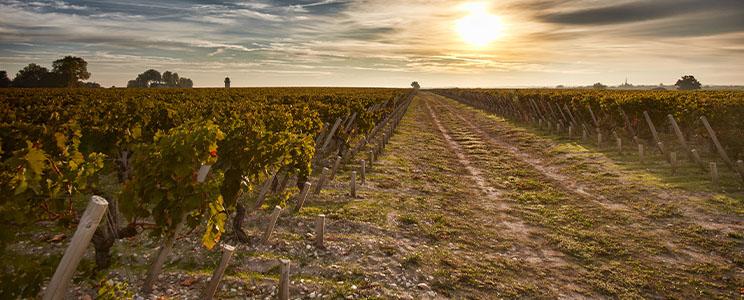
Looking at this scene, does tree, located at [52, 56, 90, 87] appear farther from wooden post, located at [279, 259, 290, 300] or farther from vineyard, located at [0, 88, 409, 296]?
wooden post, located at [279, 259, 290, 300]

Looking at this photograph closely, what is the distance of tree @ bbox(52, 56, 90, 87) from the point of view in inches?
3780

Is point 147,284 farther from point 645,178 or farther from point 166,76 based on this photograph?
point 166,76

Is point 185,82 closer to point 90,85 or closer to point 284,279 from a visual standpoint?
point 90,85

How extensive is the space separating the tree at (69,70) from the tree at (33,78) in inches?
77.9

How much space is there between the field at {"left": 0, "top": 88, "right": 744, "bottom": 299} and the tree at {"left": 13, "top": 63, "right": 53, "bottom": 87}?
9738 cm

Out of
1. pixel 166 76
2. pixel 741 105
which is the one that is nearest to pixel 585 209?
pixel 741 105

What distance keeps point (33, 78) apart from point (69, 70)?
770 cm

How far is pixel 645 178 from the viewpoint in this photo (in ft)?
52.9

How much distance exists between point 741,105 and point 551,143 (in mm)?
9759

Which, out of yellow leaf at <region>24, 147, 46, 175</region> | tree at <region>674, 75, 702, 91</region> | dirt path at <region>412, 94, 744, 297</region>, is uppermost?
tree at <region>674, 75, 702, 91</region>

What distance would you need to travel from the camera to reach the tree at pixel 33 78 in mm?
93312

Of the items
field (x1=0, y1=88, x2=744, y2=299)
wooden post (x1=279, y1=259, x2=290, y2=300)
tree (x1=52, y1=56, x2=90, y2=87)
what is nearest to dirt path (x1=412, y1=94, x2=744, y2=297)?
field (x1=0, y1=88, x2=744, y2=299)

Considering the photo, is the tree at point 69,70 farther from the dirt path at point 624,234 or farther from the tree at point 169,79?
the dirt path at point 624,234

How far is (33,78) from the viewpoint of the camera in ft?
313
